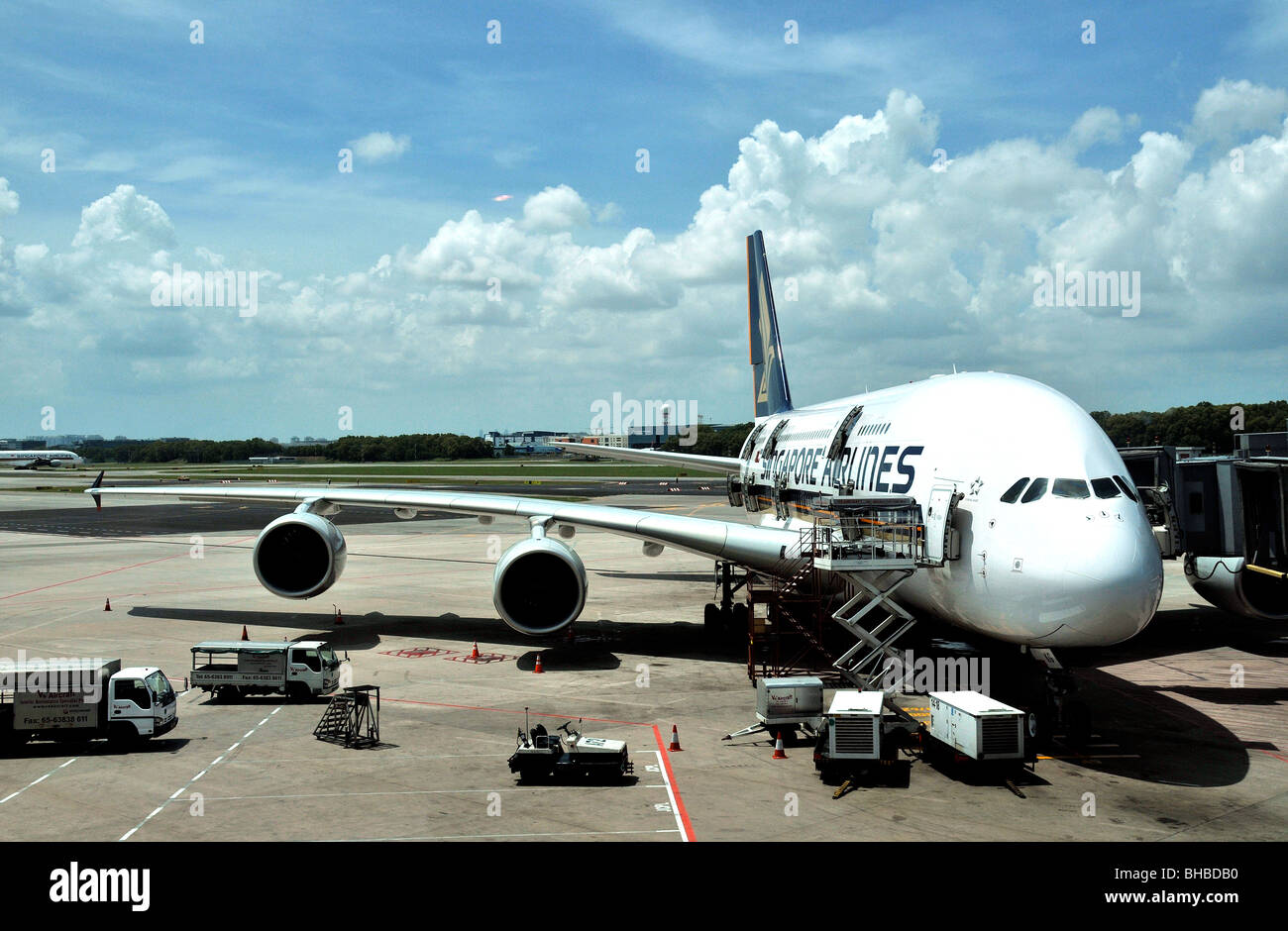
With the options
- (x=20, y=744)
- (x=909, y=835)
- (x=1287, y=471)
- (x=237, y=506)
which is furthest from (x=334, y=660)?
(x=237, y=506)

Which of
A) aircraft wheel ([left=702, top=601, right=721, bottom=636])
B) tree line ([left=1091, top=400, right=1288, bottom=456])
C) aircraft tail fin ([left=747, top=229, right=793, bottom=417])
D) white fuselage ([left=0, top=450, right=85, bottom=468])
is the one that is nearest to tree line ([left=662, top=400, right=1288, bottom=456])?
tree line ([left=1091, top=400, right=1288, bottom=456])

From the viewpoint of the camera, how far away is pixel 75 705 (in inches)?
638

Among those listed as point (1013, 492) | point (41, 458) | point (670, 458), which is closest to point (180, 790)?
point (1013, 492)

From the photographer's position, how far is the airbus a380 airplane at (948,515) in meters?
13.5

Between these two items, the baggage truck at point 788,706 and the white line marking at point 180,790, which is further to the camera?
the baggage truck at point 788,706

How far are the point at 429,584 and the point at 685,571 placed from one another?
10.6 meters

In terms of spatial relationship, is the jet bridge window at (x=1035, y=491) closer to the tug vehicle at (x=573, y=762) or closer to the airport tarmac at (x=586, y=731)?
the airport tarmac at (x=586, y=731)

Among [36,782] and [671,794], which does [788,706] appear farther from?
[36,782]

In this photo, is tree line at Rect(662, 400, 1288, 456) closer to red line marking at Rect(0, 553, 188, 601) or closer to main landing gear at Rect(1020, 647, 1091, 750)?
red line marking at Rect(0, 553, 188, 601)

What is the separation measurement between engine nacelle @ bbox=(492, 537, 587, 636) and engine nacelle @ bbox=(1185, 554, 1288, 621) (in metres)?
14.3

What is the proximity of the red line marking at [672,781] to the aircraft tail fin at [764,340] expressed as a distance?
2191cm

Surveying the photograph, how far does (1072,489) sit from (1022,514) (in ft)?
2.54

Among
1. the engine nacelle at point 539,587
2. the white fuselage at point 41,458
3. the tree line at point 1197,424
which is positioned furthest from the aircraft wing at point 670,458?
the white fuselage at point 41,458
